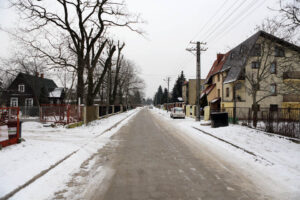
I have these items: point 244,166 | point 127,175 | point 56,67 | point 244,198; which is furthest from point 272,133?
A: point 56,67

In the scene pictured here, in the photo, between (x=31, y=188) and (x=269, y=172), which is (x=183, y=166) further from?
(x=31, y=188)

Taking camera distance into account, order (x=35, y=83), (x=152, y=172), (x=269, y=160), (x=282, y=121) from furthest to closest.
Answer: (x=35, y=83)
(x=282, y=121)
(x=269, y=160)
(x=152, y=172)

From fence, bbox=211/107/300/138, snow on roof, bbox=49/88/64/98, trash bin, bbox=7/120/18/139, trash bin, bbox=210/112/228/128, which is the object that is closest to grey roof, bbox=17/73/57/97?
snow on roof, bbox=49/88/64/98

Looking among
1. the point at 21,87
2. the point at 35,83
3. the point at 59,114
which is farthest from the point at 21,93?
the point at 59,114

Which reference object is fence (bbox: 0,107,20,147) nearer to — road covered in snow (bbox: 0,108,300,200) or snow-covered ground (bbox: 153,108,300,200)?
road covered in snow (bbox: 0,108,300,200)

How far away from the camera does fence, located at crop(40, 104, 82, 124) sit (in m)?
15.4

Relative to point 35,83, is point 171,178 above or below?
below

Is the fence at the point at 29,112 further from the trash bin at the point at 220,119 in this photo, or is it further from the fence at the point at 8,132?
the trash bin at the point at 220,119

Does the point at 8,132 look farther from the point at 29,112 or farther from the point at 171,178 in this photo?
the point at 29,112

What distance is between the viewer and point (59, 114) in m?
15.6

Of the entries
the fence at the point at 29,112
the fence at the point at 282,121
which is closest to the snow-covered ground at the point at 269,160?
the fence at the point at 282,121

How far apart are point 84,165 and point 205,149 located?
4.94 meters

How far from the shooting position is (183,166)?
614 cm

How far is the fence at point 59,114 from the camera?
15.4m
